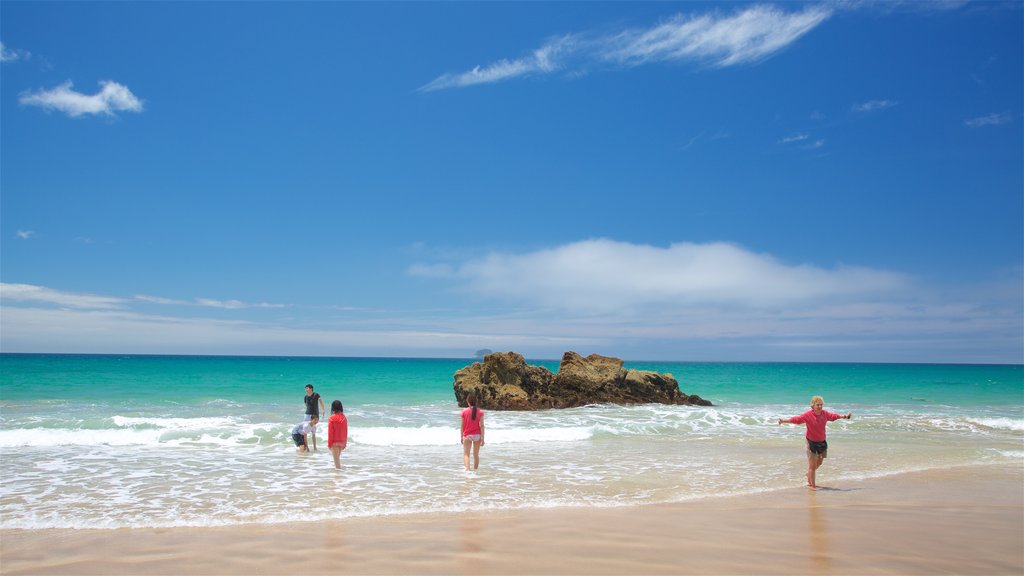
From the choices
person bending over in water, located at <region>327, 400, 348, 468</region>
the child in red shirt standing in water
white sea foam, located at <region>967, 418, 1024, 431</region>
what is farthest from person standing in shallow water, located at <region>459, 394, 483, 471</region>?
white sea foam, located at <region>967, 418, 1024, 431</region>

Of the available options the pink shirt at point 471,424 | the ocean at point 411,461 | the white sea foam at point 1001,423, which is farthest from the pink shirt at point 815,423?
the white sea foam at point 1001,423

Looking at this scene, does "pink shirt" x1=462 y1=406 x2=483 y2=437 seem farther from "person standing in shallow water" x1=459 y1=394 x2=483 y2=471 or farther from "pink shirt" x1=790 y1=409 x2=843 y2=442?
"pink shirt" x1=790 y1=409 x2=843 y2=442

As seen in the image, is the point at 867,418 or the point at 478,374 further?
the point at 478,374

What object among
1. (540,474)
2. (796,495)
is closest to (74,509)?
(540,474)

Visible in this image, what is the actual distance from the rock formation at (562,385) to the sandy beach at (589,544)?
17.2m

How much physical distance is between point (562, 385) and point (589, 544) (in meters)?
20.4

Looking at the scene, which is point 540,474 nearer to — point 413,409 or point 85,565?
point 85,565

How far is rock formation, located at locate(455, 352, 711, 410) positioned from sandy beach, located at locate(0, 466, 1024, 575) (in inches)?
677

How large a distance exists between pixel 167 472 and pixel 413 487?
5.01 metres

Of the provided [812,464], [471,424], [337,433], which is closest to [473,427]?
[471,424]

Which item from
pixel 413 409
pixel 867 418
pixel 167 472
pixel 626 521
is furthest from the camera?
pixel 413 409

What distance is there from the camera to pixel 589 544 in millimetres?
6844

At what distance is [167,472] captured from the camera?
1170 centimetres

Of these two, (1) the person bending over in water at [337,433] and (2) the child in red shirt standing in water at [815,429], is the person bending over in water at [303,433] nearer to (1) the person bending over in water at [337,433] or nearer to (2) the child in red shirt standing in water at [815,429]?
(1) the person bending over in water at [337,433]
